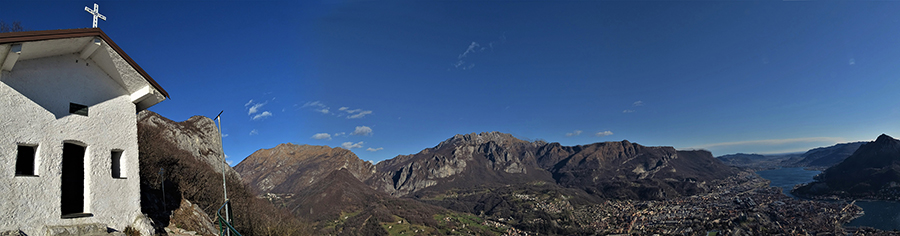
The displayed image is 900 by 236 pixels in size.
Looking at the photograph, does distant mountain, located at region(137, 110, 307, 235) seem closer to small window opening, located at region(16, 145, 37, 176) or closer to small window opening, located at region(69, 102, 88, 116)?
small window opening, located at region(16, 145, 37, 176)

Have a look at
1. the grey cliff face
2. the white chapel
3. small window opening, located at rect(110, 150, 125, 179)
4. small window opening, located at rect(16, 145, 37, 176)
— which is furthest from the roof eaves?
the grey cliff face

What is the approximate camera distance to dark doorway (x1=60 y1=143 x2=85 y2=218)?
9.66 meters

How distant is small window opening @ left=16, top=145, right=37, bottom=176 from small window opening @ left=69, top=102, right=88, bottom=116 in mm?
1243

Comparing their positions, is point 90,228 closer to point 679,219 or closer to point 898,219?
point 679,219

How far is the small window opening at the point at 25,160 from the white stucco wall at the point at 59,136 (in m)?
0.72

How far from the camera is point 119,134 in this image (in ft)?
34.5

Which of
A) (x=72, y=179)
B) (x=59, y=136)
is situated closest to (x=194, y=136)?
(x=72, y=179)

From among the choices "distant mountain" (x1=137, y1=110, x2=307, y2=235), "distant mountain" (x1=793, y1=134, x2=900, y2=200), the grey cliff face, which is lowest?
"distant mountain" (x1=793, y1=134, x2=900, y2=200)

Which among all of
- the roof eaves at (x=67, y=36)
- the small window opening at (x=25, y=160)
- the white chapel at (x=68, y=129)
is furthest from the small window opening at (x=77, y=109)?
the roof eaves at (x=67, y=36)

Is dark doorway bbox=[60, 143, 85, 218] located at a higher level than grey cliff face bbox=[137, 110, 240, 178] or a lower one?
lower

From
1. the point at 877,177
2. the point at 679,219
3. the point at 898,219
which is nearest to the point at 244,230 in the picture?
the point at 679,219

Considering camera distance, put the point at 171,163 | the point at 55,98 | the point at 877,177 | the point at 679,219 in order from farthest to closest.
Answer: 1. the point at 877,177
2. the point at 679,219
3. the point at 171,163
4. the point at 55,98

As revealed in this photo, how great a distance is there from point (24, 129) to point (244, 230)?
2122 cm

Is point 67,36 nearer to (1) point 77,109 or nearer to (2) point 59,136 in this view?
(1) point 77,109
